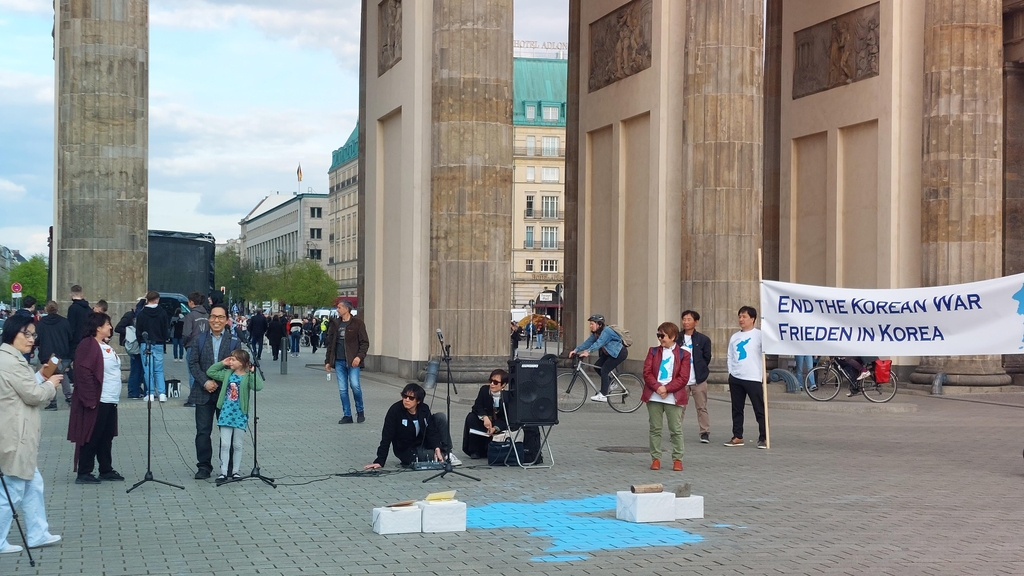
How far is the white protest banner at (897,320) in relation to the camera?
49.9 ft

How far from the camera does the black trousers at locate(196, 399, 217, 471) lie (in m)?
12.8

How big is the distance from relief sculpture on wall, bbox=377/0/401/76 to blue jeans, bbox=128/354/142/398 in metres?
9.84

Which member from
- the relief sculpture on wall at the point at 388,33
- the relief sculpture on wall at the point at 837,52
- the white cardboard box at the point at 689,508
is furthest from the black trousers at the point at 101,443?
the relief sculpture on wall at the point at 837,52

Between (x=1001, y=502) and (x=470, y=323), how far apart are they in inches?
576

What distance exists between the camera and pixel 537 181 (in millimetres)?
96312

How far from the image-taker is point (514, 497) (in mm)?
11727

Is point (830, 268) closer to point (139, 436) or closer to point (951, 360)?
point (951, 360)

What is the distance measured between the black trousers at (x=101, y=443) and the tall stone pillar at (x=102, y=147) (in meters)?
11.0

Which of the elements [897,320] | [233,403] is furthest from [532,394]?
[897,320]

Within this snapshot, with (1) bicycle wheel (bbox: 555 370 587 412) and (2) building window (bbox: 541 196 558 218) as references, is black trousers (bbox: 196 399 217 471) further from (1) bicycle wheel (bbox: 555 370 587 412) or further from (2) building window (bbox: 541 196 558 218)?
(2) building window (bbox: 541 196 558 218)

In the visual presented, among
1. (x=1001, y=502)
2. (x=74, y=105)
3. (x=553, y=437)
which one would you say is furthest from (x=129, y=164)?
(x=1001, y=502)

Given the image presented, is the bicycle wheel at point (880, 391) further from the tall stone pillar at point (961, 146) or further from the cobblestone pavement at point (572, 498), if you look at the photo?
the tall stone pillar at point (961, 146)

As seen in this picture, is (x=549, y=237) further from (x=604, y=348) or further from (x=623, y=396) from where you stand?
(x=604, y=348)

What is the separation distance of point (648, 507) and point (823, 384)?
15.3 metres
